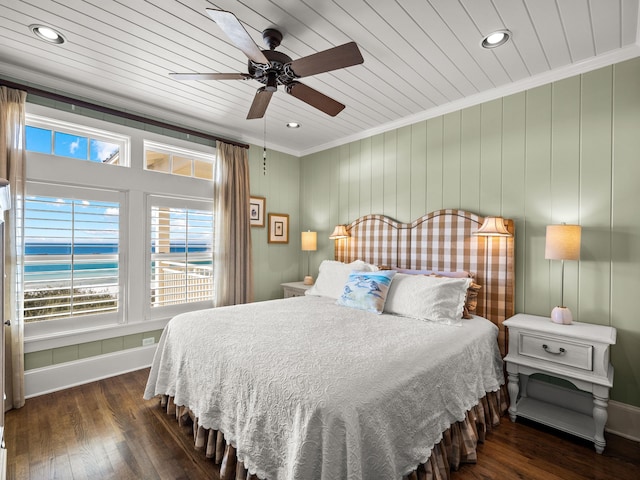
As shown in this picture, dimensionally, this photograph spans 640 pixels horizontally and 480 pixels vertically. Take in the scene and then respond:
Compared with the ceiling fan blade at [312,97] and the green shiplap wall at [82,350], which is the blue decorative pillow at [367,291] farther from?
the green shiplap wall at [82,350]

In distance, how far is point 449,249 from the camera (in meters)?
3.04

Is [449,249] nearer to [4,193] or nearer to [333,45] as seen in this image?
[333,45]

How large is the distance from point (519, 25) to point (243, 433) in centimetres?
291

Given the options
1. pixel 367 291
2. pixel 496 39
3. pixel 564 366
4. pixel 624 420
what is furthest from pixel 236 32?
pixel 624 420

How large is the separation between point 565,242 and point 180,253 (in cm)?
361

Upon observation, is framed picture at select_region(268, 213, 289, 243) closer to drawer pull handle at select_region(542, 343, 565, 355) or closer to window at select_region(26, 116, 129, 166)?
window at select_region(26, 116, 129, 166)

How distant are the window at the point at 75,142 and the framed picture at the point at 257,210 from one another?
1508 millimetres

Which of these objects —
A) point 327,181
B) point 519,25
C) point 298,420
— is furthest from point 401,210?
point 298,420

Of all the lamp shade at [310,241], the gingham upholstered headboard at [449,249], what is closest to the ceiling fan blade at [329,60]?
the gingham upholstered headboard at [449,249]

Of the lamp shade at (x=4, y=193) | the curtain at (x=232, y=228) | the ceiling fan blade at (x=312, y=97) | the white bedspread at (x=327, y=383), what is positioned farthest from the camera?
the curtain at (x=232, y=228)

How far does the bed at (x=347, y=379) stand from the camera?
4.25 feet

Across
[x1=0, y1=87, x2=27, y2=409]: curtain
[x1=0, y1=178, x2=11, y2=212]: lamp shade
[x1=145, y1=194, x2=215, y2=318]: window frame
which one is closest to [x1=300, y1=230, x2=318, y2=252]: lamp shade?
[x1=145, y1=194, x2=215, y2=318]: window frame

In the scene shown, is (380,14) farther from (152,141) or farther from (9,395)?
(9,395)

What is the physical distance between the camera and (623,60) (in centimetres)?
224
